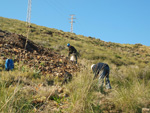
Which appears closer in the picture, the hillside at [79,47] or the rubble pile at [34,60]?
the rubble pile at [34,60]

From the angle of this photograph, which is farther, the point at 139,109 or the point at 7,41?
the point at 7,41

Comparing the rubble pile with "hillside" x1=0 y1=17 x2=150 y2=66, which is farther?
"hillside" x1=0 y1=17 x2=150 y2=66

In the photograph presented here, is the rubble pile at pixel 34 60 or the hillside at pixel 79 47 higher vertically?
the hillside at pixel 79 47

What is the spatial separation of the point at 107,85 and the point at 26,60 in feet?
13.1

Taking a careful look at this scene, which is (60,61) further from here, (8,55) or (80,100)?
(80,100)

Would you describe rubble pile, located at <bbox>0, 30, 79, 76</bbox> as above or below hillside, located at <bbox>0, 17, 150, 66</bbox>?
below

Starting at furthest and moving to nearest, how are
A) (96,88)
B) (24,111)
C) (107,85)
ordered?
(107,85) → (96,88) → (24,111)

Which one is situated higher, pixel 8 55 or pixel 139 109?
pixel 8 55

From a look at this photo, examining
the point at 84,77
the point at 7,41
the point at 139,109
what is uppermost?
the point at 7,41

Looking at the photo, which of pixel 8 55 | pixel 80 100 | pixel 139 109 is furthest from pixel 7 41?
pixel 139 109

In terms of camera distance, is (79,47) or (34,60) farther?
(79,47)

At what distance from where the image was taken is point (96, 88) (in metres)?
3.93

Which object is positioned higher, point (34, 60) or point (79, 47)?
point (79, 47)

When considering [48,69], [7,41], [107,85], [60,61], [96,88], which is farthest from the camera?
[7,41]
